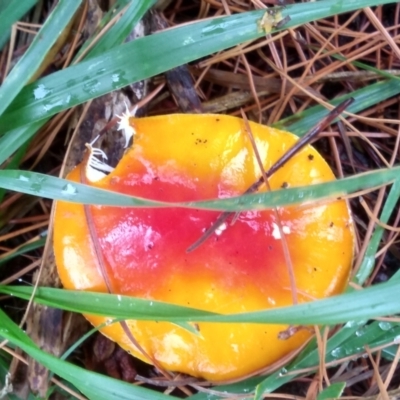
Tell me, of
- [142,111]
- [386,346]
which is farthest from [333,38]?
[386,346]

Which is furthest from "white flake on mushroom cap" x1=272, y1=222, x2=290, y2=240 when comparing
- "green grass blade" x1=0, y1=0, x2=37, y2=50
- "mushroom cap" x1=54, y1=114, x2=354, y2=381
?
"green grass blade" x1=0, y1=0, x2=37, y2=50

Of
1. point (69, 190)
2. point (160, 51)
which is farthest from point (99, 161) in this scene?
point (160, 51)

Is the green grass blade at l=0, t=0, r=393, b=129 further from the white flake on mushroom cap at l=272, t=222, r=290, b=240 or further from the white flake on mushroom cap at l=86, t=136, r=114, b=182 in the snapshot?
the white flake on mushroom cap at l=272, t=222, r=290, b=240

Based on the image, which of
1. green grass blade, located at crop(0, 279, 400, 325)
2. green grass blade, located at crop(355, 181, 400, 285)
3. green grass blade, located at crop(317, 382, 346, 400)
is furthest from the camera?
green grass blade, located at crop(355, 181, 400, 285)

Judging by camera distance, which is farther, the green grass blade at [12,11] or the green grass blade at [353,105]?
the green grass blade at [353,105]

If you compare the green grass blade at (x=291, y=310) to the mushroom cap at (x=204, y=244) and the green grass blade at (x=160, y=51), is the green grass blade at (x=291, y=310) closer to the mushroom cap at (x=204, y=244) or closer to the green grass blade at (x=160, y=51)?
the mushroom cap at (x=204, y=244)

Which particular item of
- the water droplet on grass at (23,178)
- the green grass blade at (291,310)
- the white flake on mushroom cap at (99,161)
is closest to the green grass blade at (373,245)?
the green grass blade at (291,310)
